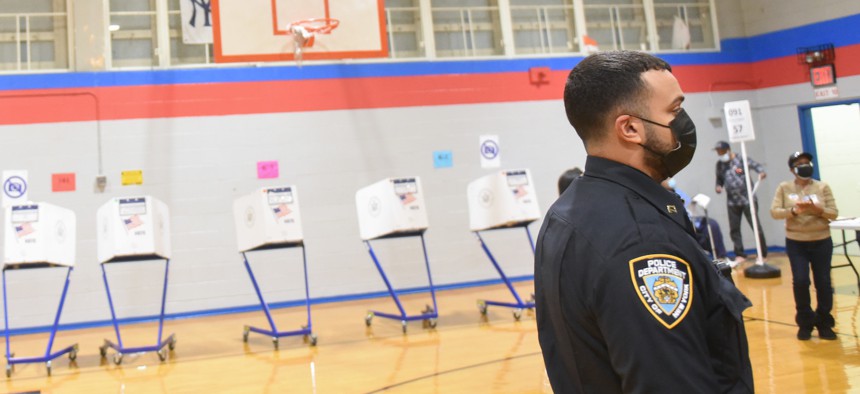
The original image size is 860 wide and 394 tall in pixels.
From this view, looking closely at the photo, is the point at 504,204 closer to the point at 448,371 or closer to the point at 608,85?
the point at 448,371

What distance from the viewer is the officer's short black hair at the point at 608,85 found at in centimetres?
124

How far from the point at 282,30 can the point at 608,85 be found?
6.40 meters

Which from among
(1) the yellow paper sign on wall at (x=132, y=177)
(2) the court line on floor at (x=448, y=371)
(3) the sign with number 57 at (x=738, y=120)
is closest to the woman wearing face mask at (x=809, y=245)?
(2) the court line on floor at (x=448, y=371)

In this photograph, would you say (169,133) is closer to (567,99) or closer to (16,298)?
(16,298)

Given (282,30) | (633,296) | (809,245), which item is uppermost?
(282,30)

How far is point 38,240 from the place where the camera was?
625cm

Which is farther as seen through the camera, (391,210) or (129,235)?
(391,210)

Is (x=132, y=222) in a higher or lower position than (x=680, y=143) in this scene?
higher

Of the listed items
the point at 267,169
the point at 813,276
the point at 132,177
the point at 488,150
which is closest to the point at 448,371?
the point at 813,276

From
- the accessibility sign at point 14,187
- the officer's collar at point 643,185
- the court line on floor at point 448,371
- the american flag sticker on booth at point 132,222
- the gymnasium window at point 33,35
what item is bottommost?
the court line on floor at point 448,371

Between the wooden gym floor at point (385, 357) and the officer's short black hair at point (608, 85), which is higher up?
the officer's short black hair at point (608, 85)

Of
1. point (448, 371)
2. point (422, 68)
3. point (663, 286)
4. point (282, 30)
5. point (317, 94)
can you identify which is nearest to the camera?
point (663, 286)

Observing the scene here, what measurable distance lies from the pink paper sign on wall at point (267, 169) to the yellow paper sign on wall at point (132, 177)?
134 cm

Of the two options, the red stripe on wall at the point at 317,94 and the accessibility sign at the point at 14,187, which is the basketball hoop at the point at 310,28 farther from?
the accessibility sign at the point at 14,187
